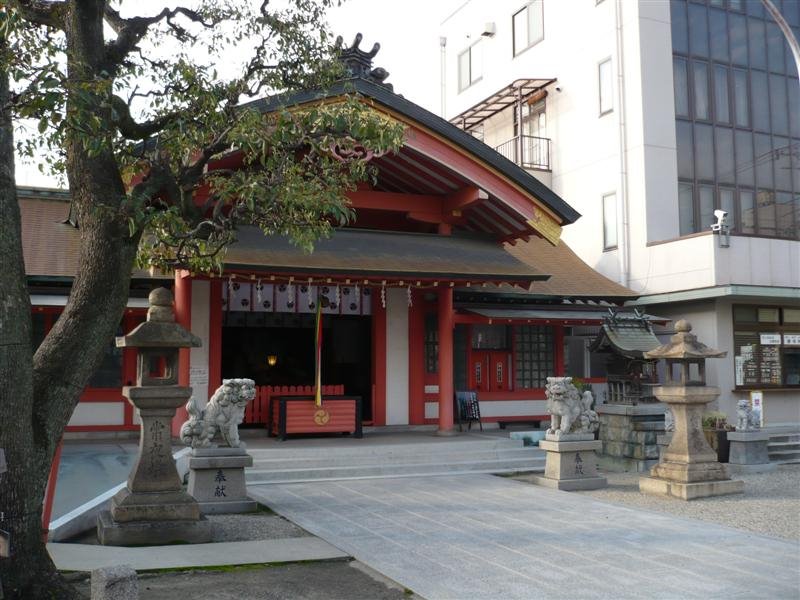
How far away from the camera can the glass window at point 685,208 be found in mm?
21641

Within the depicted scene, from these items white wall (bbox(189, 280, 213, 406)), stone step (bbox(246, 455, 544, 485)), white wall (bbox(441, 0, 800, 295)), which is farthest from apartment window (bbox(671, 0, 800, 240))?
white wall (bbox(189, 280, 213, 406))

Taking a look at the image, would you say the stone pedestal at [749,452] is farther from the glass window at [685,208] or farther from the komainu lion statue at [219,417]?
the komainu lion statue at [219,417]

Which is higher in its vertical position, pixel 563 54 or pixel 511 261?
pixel 563 54

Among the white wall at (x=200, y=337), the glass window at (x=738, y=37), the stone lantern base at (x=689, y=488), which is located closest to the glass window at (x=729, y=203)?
the glass window at (x=738, y=37)

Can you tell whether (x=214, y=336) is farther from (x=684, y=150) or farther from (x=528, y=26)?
(x=528, y=26)

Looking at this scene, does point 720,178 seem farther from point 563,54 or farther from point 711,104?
point 563,54

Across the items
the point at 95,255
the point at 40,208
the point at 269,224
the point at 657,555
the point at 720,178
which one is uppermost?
the point at 720,178

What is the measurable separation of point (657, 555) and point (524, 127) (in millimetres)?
20674

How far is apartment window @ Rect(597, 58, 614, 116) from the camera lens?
Result: 72.7ft

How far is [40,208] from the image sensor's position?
17531 mm

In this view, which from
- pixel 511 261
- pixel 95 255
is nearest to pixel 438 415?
pixel 511 261

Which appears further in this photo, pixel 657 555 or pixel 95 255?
pixel 657 555

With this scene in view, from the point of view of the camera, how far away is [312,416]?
1525 cm

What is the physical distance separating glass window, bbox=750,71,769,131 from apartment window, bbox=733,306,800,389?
615cm
